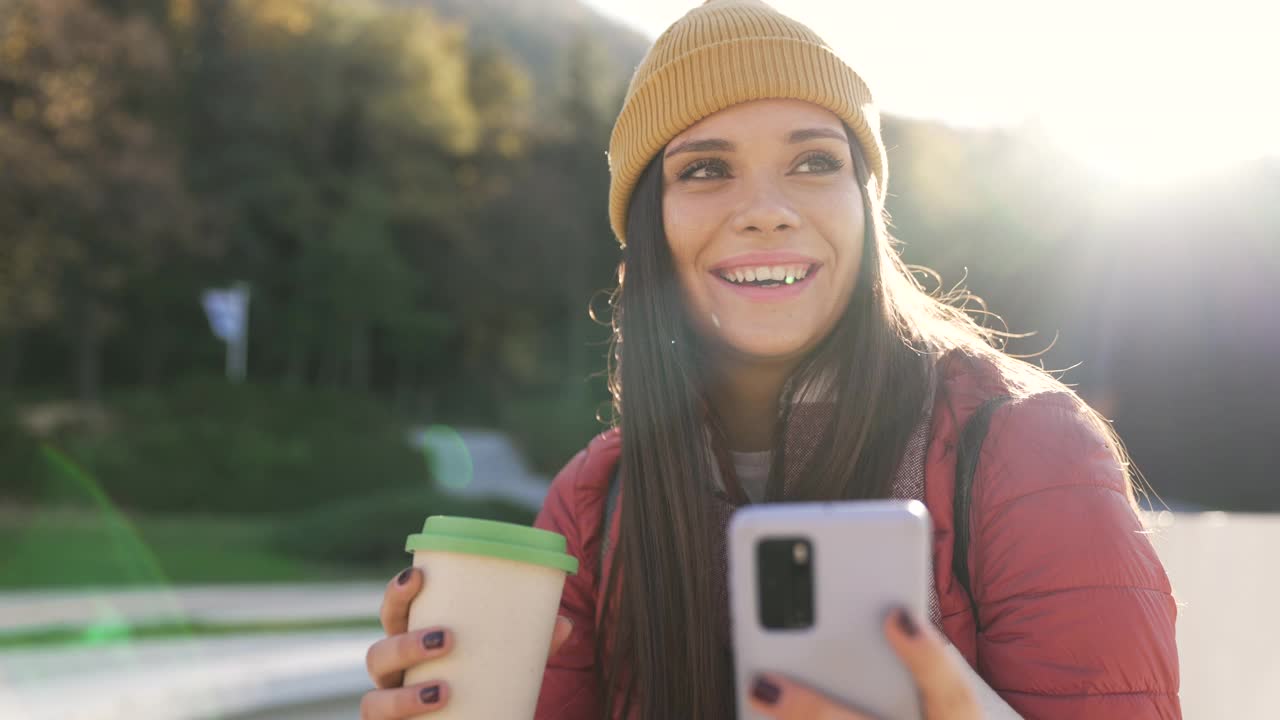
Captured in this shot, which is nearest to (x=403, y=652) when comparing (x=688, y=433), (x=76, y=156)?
(x=688, y=433)

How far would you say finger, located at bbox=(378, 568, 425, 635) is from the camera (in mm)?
1494

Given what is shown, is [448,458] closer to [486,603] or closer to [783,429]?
[783,429]

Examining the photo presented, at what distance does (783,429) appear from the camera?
210 cm

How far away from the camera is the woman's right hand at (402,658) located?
57.7 inches

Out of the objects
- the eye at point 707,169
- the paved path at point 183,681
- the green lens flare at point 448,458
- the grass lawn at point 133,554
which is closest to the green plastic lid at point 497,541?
the eye at point 707,169

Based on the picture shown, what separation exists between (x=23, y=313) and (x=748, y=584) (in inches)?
953

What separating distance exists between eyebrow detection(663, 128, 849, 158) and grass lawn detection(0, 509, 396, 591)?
11804mm

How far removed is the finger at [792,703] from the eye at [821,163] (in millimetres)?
1156

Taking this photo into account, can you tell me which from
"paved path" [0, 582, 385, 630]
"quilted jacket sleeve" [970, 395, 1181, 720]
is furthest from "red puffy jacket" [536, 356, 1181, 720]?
"paved path" [0, 582, 385, 630]

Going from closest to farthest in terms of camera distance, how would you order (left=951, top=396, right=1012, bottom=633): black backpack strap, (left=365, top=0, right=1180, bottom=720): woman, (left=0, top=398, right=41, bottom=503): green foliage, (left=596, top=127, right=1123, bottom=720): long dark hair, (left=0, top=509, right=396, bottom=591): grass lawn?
(left=365, top=0, right=1180, bottom=720): woman → (left=951, top=396, right=1012, bottom=633): black backpack strap → (left=596, top=127, right=1123, bottom=720): long dark hair → (left=0, top=509, right=396, bottom=591): grass lawn → (left=0, top=398, right=41, bottom=503): green foliage

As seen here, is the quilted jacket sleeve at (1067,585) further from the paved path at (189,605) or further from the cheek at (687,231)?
the paved path at (189,605)

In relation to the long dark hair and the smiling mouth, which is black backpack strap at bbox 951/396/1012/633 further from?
the smiling mouth

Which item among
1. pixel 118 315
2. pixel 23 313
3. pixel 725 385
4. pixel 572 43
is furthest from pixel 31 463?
pixel 572 43

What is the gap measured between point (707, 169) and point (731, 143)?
2.7 inches
